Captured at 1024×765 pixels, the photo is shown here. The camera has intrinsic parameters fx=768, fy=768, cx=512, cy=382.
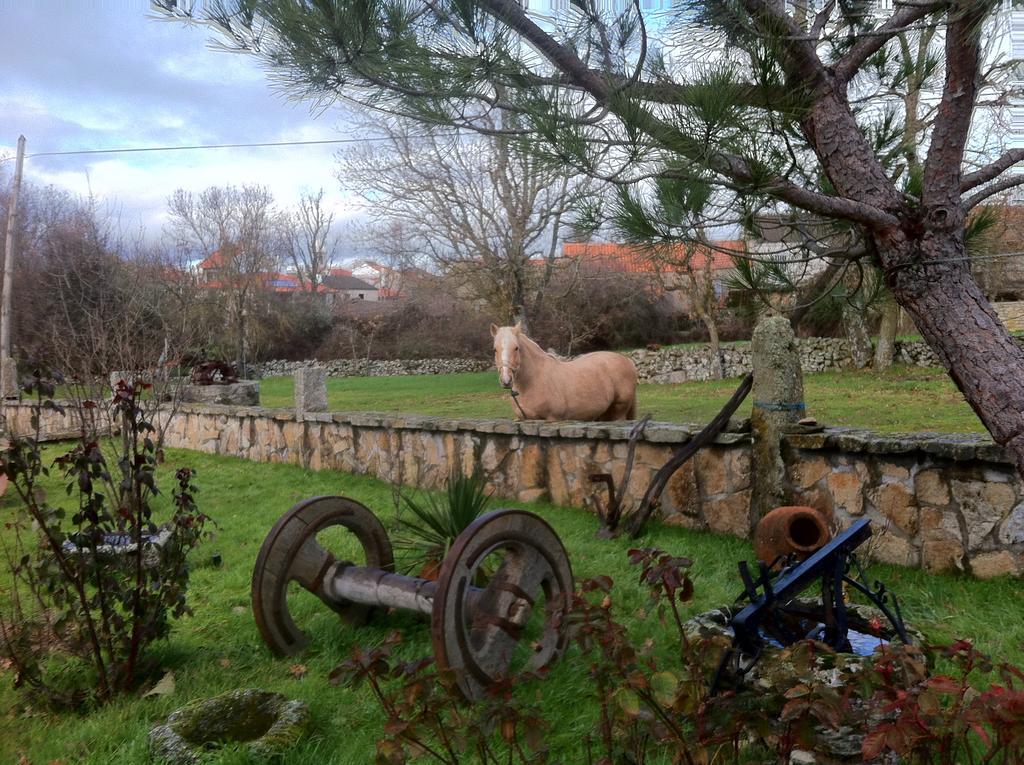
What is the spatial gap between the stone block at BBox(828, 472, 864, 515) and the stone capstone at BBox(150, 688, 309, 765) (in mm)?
3382

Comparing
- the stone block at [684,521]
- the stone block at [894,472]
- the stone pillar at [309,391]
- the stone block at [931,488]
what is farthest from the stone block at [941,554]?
the stone pillar at [309,391]

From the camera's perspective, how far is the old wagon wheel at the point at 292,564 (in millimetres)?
3541

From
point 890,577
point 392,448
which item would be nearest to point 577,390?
point 392,448

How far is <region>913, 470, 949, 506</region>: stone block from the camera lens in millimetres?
4352

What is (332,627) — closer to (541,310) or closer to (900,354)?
(900,354)

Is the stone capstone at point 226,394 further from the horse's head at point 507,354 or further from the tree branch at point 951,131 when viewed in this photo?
the tree branch at point 951,131

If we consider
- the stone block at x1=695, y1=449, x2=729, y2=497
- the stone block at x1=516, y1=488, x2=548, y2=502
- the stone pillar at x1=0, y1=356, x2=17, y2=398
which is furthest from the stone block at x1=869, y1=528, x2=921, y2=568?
the stone pillar at x1=0, y1=356, x2=17, y2=398

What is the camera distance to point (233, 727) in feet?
9.71

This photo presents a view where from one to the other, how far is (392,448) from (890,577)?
16.0 feet

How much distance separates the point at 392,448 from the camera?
784cm

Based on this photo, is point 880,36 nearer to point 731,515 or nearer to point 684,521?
point 731,515

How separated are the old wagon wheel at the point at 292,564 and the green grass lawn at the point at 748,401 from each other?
21.7 ft

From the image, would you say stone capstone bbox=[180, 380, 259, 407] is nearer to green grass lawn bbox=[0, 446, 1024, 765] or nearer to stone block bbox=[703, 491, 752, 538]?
green grass lawn bbox=[0, 446, 1024, 765]

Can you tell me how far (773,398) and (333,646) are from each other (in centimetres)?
308
